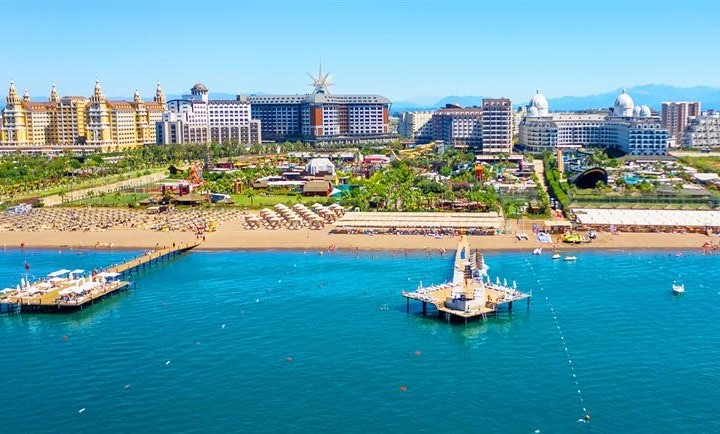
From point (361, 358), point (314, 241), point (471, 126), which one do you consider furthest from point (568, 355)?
point (471, 126)

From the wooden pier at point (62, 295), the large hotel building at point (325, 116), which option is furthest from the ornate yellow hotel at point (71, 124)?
the wooden pier at point (62, 295)

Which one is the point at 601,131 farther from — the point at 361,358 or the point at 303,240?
the point at 361,358

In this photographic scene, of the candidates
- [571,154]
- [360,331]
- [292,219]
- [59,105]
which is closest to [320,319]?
[360,331]

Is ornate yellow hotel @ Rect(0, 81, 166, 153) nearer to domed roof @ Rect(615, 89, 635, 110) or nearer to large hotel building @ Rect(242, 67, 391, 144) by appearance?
large hotel building @ Rect(242, 67, 391, 144)

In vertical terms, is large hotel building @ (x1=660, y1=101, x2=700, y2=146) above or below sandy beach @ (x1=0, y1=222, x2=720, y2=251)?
Answer: above

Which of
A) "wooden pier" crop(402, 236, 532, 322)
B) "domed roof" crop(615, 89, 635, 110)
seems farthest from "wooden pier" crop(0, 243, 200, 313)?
Answer: "domed roof" crop(615, 89, 635, 110)

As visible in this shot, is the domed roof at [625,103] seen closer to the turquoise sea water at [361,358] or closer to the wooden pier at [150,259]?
the turquoise sea water at [361,358]

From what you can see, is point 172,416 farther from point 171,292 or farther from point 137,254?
point 137,254
